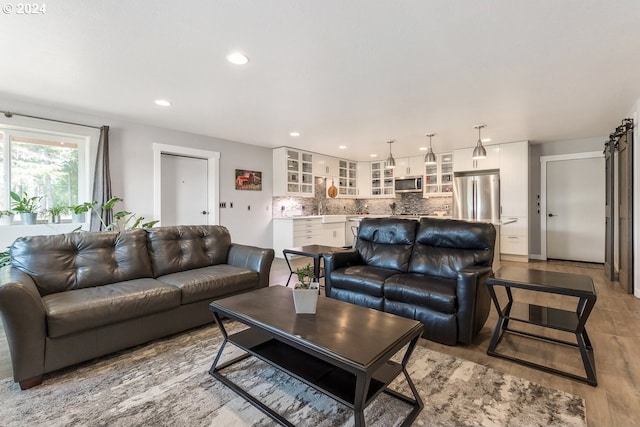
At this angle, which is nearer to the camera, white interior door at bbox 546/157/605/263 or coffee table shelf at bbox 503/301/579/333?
coffee table shelf at bbox 503/301/579/333

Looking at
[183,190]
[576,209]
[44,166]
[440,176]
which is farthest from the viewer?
[440,176]

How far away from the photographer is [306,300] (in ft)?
5.98

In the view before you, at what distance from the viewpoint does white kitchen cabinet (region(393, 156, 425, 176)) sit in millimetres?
7199

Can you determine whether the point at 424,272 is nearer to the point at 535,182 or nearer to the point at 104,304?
the point at 104,304

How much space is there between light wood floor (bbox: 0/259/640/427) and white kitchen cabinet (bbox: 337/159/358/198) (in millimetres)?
5131

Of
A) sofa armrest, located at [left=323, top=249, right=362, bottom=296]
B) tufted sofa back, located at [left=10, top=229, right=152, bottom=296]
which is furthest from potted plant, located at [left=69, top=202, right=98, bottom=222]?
sofa armrest, located at [left=323, top=249, right=362, bottom=296]

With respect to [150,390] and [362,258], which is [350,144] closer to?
[362,258]

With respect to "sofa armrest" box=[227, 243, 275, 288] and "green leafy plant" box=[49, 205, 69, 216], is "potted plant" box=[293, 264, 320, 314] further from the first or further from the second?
"green leafy plant" box=[49, 205, 69, 216]

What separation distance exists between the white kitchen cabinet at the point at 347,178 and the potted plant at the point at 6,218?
5.93m

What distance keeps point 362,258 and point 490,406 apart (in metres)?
1.95

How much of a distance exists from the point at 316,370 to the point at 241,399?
0.49 m

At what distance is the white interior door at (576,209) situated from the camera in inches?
220

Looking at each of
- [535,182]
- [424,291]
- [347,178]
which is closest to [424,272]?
[424,291]

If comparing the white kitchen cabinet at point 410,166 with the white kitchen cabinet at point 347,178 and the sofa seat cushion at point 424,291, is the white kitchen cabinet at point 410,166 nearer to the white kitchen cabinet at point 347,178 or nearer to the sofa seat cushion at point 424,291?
the white kitchen cabinet at point 347,178
